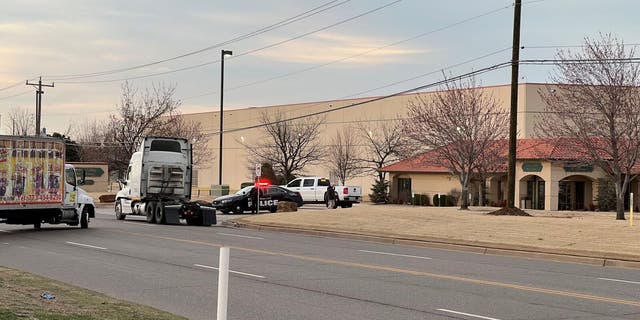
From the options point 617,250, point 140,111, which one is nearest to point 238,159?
point 140,111

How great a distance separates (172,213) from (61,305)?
24.5 meters

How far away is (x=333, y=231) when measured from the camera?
94.7 feet

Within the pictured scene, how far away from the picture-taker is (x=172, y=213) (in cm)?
3441

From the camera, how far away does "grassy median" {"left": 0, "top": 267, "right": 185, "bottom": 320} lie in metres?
9.12

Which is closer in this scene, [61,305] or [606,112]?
[61,305]

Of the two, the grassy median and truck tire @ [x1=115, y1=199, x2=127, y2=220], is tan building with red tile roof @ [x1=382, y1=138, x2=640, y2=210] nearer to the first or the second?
truck tire @ [x1=115, y1=199, x2=127, y2=220]

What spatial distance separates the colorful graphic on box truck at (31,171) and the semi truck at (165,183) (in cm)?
719

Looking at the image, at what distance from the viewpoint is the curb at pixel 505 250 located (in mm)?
19531

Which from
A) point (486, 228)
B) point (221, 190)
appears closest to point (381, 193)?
point (221, 190)

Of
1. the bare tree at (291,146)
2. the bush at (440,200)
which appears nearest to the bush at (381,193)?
the bush at (440,200)

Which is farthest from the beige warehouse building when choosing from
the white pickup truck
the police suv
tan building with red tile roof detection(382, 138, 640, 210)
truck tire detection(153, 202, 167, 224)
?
truck tire detection(153, 202, 167, 224)

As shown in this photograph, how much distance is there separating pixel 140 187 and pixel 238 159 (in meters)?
58.8

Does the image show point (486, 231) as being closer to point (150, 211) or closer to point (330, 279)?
point (330, 279)

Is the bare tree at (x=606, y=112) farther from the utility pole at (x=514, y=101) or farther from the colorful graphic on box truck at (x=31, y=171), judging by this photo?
the colorful graphic on box truck at (x=31, y=171)
